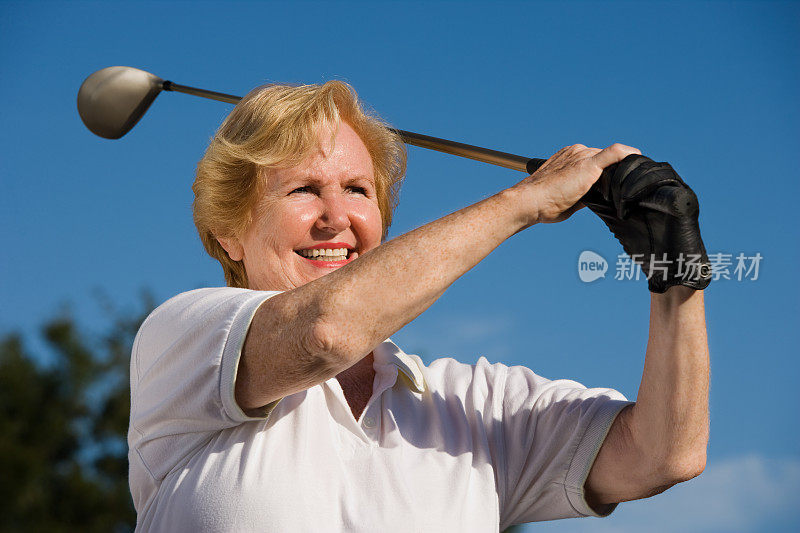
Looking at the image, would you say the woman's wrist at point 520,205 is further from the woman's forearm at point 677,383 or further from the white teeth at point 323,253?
the white teeth at point 323,253

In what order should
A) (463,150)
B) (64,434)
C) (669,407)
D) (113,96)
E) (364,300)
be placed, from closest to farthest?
(364,300)
(669,407)
(463,150)
(113,96)
(64,434)

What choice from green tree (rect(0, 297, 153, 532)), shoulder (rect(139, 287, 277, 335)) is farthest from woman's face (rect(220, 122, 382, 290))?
green tree (rect(0, 297, 153, 532))

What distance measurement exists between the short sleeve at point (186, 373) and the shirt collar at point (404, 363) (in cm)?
53

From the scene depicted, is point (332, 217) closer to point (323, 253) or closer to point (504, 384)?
point (323, 253)

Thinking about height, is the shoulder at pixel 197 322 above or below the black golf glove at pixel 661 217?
below

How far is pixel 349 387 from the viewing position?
2.58 m

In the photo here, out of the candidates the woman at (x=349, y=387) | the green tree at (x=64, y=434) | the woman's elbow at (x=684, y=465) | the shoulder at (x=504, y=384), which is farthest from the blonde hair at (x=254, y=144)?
the green tree at (x=64, y=434)

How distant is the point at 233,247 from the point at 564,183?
4.08ft

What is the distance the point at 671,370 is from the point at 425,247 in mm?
746

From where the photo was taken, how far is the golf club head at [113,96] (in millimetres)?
4047

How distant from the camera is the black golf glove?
208 cm

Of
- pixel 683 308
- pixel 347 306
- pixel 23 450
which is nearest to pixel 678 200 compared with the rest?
pixel 683 308

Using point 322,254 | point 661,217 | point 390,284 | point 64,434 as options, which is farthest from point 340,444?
point 64,434

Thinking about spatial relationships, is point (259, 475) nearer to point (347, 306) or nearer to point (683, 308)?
point (347, 306)
